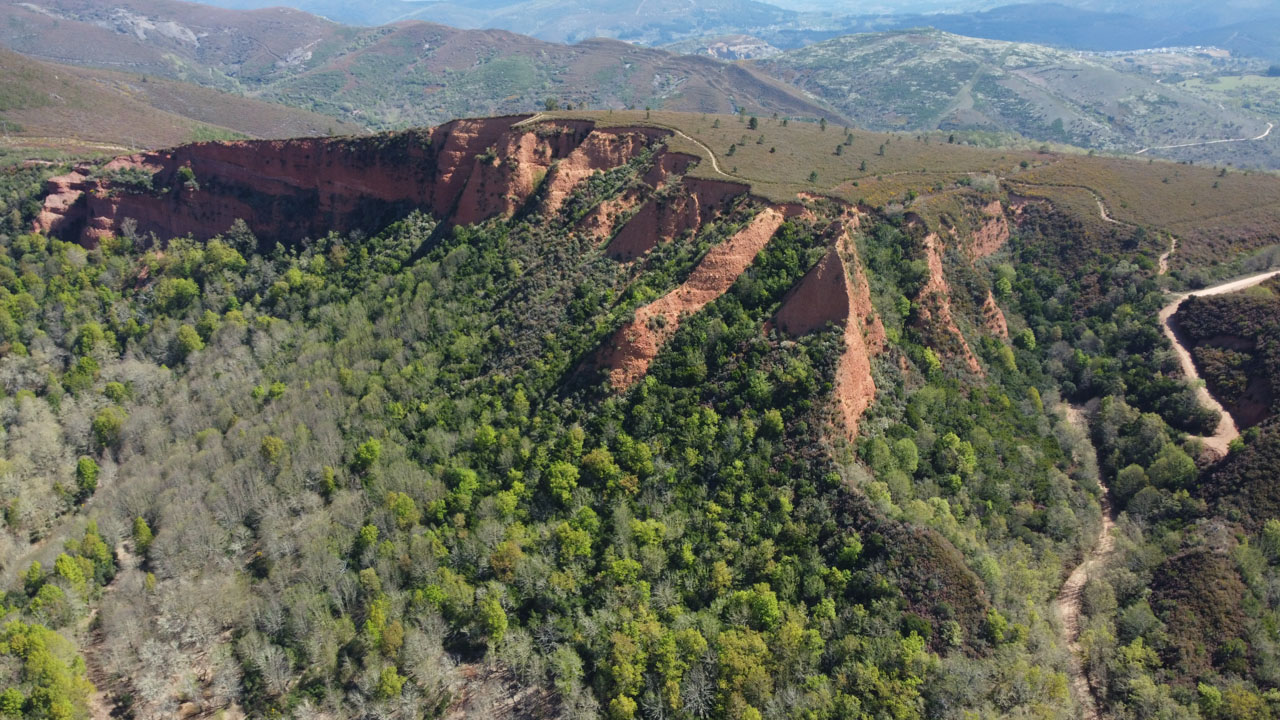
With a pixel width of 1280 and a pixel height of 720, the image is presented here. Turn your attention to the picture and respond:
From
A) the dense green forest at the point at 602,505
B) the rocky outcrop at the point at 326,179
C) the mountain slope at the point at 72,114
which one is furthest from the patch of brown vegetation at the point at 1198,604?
the mountain slope at the point at 72,114

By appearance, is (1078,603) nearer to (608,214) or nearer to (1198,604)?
(1198,604)

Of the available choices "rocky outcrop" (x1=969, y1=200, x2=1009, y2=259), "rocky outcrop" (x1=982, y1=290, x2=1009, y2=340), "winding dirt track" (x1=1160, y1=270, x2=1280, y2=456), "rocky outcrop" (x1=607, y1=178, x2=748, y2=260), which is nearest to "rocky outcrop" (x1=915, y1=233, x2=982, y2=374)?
"rocky outcrop" (x1=982, y1=290, x2=1009, y2=340)

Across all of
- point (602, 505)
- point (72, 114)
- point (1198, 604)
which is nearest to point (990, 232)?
point (1198, 604)

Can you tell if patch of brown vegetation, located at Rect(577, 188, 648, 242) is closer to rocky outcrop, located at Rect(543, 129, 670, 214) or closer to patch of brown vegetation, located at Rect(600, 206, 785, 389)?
rocky outcrop, located at Rect(543, 129, 670, 214)

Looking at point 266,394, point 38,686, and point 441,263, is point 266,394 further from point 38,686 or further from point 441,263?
point 38,686

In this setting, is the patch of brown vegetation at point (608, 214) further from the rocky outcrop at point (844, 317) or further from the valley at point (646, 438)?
the rocky outcrop at point (844, 317)

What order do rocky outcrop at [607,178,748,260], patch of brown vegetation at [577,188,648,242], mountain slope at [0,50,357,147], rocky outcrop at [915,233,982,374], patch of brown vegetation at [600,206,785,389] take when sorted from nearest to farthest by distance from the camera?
1. patch of brown vegetation at [600,206,785,389]
2. rocky outcrop at [915,233,982,374]
3. rocky outcrop at [607,178,748,260]
4. patch of brown vegetation at [577,188,648,242]
5. mountain slope at [0,50,357,147]
